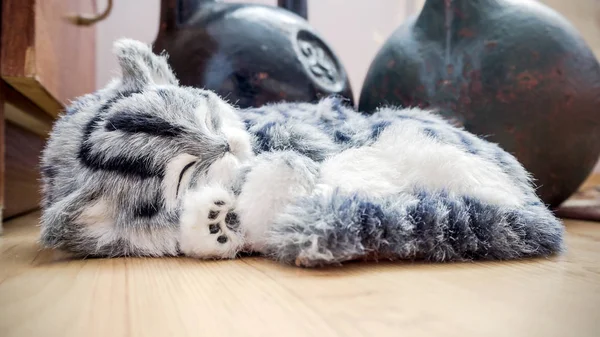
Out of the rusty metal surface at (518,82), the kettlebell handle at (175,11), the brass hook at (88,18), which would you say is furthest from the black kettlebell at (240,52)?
the brass hook at (88,18)

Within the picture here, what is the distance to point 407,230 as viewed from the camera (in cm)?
60

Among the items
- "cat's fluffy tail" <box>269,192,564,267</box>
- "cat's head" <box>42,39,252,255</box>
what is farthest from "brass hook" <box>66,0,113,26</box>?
"cat's fluffy tail" <box>269,192,564,267</box>

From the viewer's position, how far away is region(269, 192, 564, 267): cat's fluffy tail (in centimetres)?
56

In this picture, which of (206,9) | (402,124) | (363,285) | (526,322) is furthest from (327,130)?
(206,9)

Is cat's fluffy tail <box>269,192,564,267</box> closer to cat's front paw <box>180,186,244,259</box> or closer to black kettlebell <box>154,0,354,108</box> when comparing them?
cat's front paw <box>180,186,244,259</box>

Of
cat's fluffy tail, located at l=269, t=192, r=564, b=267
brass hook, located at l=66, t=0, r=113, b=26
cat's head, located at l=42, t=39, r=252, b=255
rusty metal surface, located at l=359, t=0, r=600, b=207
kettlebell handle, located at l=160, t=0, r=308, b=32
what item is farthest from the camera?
brass hook, located at l=66, t=0, r=113, b=26

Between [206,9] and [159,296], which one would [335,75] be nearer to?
[206,9]

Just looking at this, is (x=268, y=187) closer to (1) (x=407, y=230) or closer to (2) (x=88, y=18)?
(1) (x=407, y=230)

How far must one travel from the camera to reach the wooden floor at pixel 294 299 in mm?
376

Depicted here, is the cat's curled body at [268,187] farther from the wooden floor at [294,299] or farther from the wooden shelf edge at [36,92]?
the wooden shelf edge at [36,92]

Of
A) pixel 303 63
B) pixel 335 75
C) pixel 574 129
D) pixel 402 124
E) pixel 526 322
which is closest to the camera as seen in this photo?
pixel 526 322

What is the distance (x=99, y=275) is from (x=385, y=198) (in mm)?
365

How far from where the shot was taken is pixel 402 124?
2.45ft

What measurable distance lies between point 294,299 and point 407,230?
21 cm
